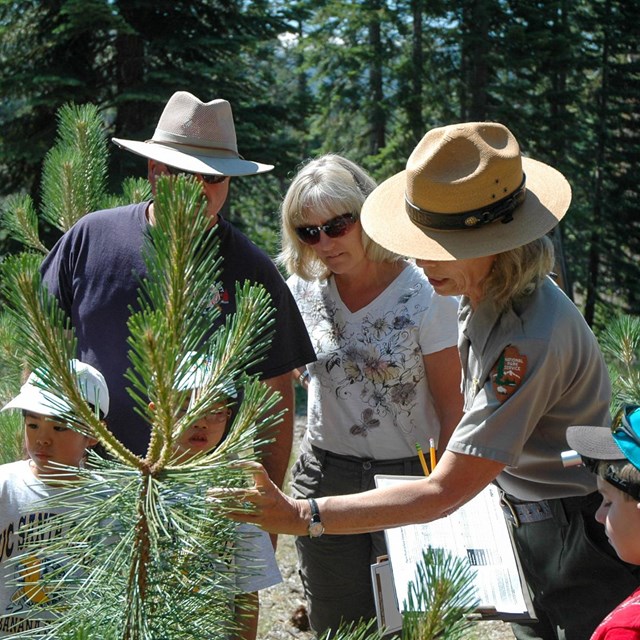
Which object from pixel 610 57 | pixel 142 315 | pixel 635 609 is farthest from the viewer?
pixel 610 57

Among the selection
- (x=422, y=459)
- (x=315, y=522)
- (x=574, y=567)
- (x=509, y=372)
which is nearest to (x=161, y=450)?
(x=315, y=522)

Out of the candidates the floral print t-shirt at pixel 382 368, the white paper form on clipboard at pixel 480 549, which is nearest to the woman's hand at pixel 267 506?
the white paper form on clipboard at pixel 480 549

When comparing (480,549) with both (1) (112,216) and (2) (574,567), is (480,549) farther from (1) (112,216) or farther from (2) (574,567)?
(1) (112,216)

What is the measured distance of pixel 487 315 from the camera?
205cm

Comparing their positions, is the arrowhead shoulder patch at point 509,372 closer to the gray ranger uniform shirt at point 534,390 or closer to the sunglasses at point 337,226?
the gray ranger uniform shirt at point 534,390

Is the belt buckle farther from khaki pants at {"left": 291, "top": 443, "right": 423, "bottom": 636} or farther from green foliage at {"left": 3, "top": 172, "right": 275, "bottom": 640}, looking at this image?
green foliage at {"left": 3, "top": 172, "right": 275, "bottom": 640}

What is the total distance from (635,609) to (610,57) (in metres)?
22.5

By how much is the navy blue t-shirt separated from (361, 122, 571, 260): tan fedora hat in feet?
1.65

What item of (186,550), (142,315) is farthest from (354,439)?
(142,315)

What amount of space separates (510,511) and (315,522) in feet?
1.86

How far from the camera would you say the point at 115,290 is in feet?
7.42

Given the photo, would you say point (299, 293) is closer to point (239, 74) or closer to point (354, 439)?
point (354, 439)

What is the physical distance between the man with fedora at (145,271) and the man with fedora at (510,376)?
0.55 meters

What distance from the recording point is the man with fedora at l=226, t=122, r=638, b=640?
194cm
